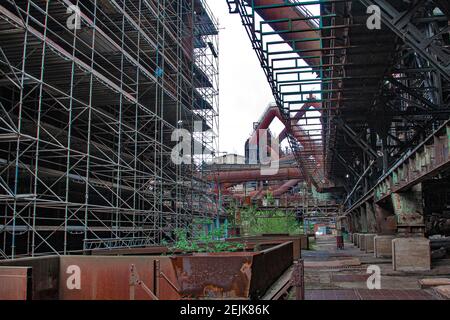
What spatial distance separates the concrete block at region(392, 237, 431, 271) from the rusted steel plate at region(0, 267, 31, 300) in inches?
430

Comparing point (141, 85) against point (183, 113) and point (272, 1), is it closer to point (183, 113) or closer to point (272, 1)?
point (183, 113)

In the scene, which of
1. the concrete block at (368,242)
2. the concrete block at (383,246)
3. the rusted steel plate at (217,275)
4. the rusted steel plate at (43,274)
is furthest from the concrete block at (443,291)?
the concrete block at (368,242)

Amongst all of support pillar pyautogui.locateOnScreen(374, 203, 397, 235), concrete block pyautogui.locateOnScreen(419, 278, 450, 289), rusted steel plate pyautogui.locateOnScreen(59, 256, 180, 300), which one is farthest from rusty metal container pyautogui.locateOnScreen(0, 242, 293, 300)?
support pillar pyautogui.locateOnScreen(374, 203, 397, 235)

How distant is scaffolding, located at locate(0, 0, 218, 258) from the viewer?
14.4 meters

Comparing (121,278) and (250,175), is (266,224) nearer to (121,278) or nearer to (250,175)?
(250,175)

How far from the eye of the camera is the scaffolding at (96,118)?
1435 cm

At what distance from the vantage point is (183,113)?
30109 millimetres

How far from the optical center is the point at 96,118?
2195cm

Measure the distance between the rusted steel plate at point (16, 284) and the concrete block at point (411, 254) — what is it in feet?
35.9

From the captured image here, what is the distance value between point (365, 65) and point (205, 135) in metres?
23.4

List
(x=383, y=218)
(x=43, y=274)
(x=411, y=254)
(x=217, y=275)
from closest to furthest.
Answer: (x=217, y=275) → (x=43, y=274) → (x=411, y=254) → (x=383, y=218)

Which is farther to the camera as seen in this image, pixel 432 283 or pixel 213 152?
pixel 213 152

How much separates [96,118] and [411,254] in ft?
49.3

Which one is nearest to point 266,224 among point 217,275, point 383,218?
point 383,218
